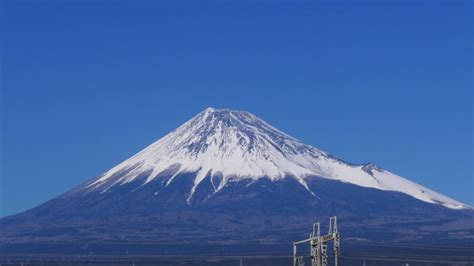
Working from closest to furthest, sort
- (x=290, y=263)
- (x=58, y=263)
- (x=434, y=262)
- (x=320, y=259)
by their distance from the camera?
(x=320, y=259)
(x=290, y=263)
(x=434, y=262)
(x=58, y=263)

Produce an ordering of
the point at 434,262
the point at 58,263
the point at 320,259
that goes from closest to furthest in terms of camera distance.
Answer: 1. the point at 320,259
2. the point at 434,262
3. the point at 58,263

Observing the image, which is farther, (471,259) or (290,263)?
(471,259)

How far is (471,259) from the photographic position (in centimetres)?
18988

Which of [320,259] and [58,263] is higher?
[58,263]

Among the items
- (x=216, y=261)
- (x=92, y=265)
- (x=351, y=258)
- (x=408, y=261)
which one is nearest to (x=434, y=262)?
(x=408, y=261)

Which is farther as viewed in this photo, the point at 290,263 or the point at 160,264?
the point at 160,264

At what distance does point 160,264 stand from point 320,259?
438ft

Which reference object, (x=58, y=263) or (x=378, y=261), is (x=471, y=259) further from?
(x=58, y=263)

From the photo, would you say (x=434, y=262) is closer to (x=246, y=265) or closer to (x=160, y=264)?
(x=246, y=265)

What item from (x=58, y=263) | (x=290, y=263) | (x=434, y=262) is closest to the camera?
(x=290, y=263)

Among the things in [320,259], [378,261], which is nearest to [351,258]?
[378,261]

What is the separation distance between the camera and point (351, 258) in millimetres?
199000

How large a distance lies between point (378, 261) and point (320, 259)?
13339cm

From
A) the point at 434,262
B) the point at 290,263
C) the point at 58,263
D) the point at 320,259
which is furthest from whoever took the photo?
the point at 58,263
